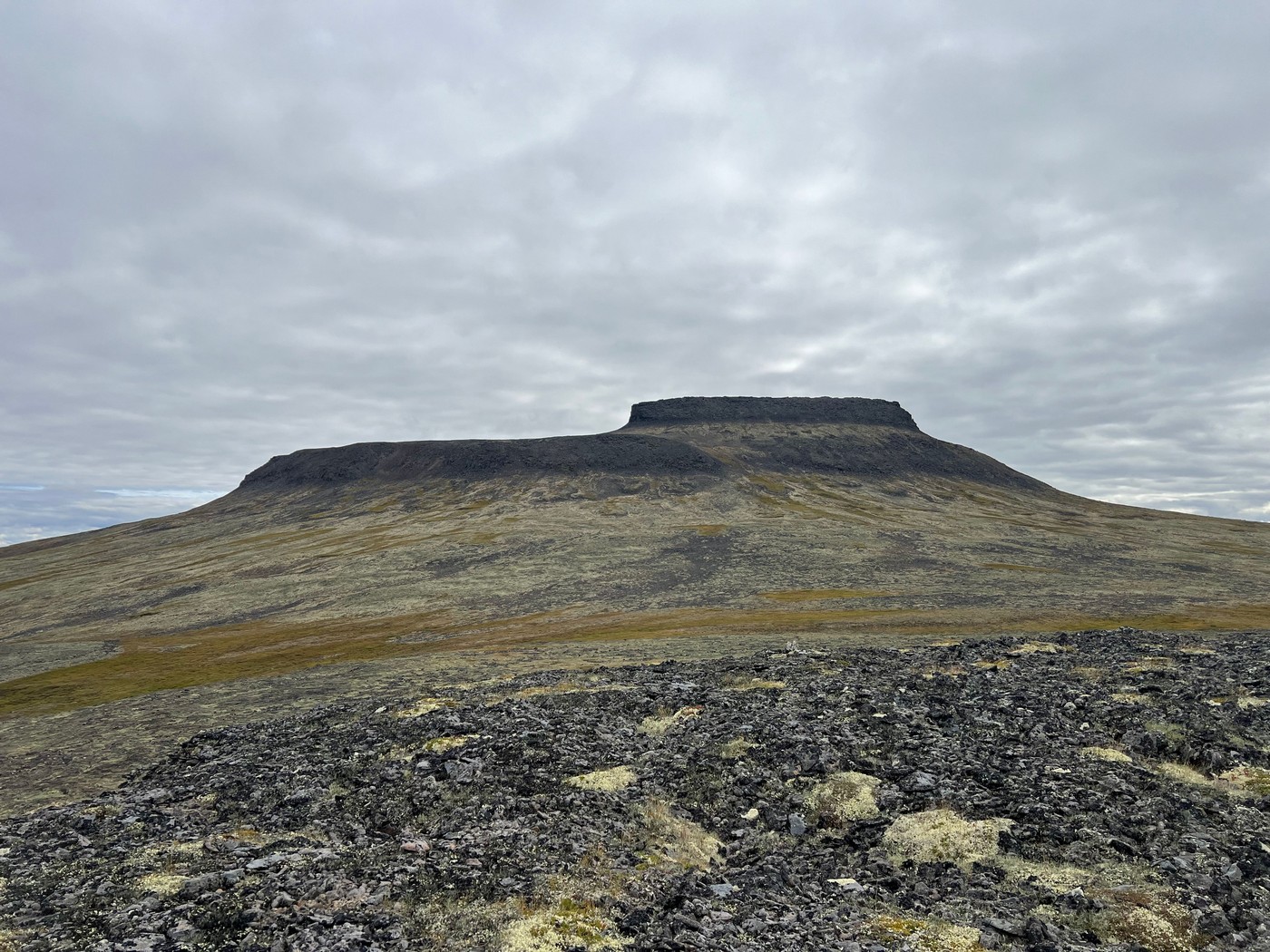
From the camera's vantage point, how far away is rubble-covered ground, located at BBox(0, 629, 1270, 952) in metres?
14.0

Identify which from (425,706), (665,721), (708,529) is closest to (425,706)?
(425,706)

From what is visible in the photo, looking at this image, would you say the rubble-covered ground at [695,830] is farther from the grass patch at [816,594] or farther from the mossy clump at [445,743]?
the grass patch at [816,594]

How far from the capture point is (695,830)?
19016 mm

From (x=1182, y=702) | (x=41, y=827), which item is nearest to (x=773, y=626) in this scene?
(x=1182, y=702)

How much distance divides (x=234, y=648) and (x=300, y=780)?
153ft

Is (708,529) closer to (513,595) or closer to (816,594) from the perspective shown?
(816,594)

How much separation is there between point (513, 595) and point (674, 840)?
213ft

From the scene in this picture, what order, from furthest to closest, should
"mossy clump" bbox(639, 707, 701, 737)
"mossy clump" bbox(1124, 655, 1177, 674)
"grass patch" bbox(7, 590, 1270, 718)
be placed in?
"grass patch" bbox(7, 590, 1270, 718) → "mossy clump" bbox(1124, 655, 1177, 674) → "mossy clump" bbox(639, 707, 701, 737)

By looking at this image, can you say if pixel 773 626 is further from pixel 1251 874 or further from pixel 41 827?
pixel 41 827

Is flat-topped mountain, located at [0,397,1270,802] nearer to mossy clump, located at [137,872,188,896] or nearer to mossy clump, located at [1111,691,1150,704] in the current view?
mossy clump, located at [137,872,188,896]

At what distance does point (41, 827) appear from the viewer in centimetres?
1989

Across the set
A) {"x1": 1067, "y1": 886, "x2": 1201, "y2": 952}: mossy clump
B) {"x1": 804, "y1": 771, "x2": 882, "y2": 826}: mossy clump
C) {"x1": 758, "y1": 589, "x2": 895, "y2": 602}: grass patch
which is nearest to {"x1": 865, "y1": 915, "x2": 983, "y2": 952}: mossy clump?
{"x1": 1067, "y1": 886, "x2": 1201, "y2": 952}: mossy clump

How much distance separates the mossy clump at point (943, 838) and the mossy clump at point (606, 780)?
806 centimetres

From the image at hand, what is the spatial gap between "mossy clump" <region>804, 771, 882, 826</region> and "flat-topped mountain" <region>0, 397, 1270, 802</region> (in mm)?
25288
